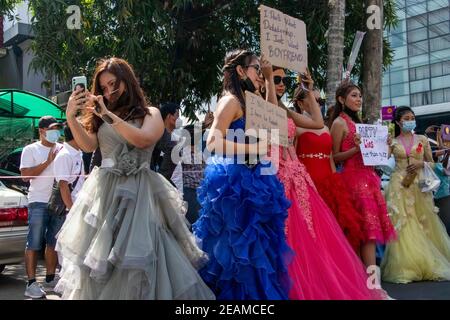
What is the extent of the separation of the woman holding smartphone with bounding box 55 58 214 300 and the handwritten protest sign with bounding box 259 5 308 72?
3.11 ft

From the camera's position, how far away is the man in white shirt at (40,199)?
498cm

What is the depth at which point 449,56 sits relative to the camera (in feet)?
100

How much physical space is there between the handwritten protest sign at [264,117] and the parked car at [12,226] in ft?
11.1

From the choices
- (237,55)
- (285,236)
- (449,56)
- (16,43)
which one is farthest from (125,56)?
(449,56)

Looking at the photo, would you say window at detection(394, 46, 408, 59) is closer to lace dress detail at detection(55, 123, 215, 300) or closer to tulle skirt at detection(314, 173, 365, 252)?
tulle skirt at detection(314, 173, 365, 252)

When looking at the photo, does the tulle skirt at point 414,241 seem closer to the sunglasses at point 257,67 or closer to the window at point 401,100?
the sunglasses at point 257,67

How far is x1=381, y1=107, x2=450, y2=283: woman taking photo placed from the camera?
5199 millimetres

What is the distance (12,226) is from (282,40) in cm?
357

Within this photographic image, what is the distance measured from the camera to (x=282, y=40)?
143 inches

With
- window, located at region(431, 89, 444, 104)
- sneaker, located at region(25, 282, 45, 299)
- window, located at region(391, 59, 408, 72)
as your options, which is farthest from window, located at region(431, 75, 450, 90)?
sneaker, located at region(25, 282, 45, 299)

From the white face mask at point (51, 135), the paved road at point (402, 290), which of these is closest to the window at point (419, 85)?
the paved road at point (402, 290)
